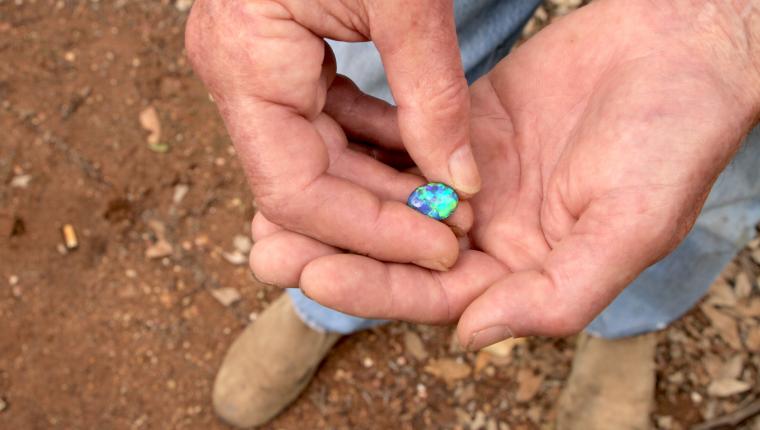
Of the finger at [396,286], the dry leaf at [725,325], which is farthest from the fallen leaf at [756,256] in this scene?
the finger at [396,286]

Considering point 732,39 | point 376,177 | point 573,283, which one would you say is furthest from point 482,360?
point 732,39

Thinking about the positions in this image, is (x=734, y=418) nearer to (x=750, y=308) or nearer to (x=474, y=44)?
(x=750, y=308)

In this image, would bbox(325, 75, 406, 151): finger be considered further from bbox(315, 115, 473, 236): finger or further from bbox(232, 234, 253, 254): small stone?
bbox(232, 234, 253, 254): small stone

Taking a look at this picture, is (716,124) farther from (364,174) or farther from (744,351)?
(744,351)

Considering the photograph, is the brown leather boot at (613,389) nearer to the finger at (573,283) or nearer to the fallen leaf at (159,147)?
the finger at (573,283)

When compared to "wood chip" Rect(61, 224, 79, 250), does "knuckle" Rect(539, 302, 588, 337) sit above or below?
above

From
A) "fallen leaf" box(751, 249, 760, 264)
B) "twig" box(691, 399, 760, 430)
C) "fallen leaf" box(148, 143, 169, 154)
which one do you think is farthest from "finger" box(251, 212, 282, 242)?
"fallen leaf" box(751, 249, 760, 264)

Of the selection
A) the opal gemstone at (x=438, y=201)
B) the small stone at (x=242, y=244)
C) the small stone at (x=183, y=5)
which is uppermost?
the opal gemstone at (x=438, y=201)
